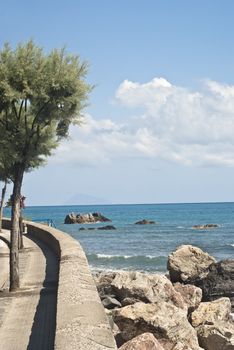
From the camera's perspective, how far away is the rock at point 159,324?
953 centimetres

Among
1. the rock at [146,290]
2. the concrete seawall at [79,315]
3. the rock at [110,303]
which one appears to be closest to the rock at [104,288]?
the rock at [146,290]

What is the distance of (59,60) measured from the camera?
40.3 feet

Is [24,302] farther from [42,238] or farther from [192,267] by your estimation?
[42,238]

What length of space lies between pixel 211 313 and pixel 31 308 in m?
4.20

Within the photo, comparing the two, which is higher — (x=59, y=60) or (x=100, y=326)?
(x=59, y=60)

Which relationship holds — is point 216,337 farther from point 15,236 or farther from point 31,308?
point 15,236

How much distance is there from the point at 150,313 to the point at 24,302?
267cm

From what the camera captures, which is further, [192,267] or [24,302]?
[192,267]

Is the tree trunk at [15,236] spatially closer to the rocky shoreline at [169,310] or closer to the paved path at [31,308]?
the paved path at [31,308]

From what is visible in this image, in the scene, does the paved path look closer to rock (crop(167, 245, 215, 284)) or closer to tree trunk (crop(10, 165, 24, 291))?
tree trunk (crop(10, 165, 24, 291))

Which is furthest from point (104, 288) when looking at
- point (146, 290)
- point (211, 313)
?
point (211, 313)

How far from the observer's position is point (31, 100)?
12.4m

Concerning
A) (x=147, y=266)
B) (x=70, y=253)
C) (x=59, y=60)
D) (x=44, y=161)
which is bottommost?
(x=147, y=266)

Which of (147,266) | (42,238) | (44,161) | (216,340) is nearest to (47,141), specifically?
(44,161)
